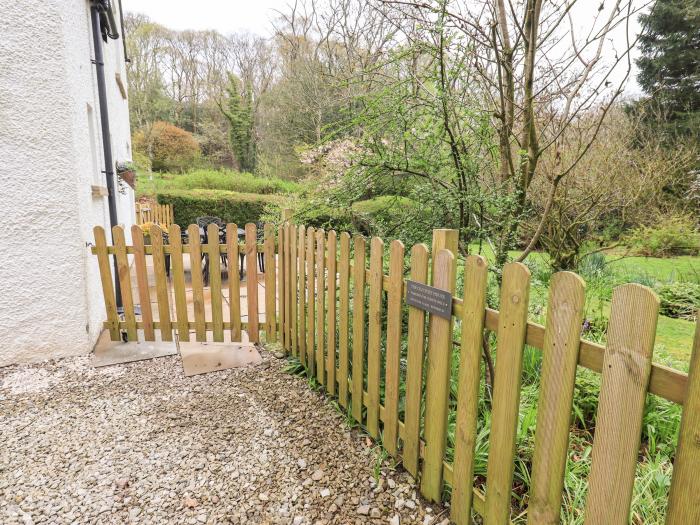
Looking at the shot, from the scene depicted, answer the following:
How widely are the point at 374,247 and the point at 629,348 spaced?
123 centimetres

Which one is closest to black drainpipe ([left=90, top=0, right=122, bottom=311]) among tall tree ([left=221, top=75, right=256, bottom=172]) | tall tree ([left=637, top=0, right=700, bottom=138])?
tall tree ([left=637, top=0, right=700, bottom=138])

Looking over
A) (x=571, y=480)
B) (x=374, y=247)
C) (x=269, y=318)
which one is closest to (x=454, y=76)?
(x=374, y=247)

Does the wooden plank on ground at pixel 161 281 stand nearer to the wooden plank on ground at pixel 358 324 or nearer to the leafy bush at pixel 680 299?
the wooden plank on ground at pixel 358 324

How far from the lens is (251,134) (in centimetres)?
2114

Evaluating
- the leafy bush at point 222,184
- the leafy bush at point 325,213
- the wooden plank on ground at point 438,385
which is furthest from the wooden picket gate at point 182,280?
the leafy bush at point 222,184

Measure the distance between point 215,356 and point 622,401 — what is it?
310 centimetres

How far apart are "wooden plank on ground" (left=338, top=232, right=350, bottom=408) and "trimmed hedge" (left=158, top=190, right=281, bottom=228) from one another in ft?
32.3

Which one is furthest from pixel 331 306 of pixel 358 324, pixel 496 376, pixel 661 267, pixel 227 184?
pixel 227 184

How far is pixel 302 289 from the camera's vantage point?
3027 millimetres

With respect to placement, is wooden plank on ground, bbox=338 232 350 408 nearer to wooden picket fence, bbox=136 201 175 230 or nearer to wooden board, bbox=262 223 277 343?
wooden board, bbox=262 223 277 343

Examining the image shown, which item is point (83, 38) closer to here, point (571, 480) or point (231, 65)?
point (571, 480)

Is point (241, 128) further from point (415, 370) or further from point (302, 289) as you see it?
point (415, 370)

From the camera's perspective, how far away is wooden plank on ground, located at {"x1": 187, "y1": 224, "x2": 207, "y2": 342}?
11.4 ft

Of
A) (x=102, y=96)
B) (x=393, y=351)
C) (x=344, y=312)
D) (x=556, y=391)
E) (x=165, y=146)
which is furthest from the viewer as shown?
(x=165, y=146)
